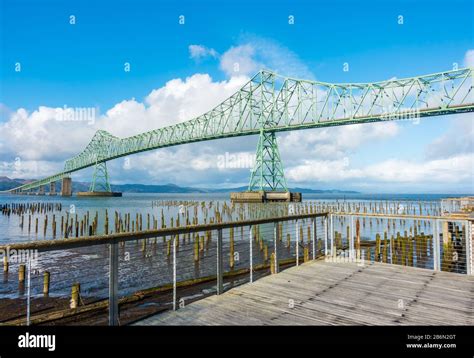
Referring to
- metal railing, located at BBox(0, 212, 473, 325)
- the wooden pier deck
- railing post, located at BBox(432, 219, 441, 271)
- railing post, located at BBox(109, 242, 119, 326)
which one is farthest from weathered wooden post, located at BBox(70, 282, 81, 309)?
railing post, located at BBox(432, 219, 441, 271)

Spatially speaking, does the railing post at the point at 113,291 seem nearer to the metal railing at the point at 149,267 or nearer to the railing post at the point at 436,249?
the metal railing at the point at 149,267

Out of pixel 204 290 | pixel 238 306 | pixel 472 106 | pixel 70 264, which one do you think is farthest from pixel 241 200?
pixel 238 306

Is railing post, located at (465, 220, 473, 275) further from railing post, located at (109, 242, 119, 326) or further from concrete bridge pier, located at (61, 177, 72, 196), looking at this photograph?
concrete bridge pier, located at (61, 177, 72, 196)

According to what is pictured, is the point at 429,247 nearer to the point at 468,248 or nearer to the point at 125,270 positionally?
the point at 468,248

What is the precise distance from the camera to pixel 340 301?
4793 mm

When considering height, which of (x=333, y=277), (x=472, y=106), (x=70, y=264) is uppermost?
(x=472, y=106)

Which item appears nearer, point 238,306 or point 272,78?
point 238,306

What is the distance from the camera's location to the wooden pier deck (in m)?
4.05

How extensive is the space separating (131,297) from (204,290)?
6.53 feet

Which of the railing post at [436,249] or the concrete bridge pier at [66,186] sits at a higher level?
the concrete bridge pier at [66,186]

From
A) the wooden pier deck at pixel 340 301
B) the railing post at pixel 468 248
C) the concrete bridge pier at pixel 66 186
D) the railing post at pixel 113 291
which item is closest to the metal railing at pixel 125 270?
the railing post at pixel 113 291

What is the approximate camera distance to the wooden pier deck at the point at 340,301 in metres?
4.05
